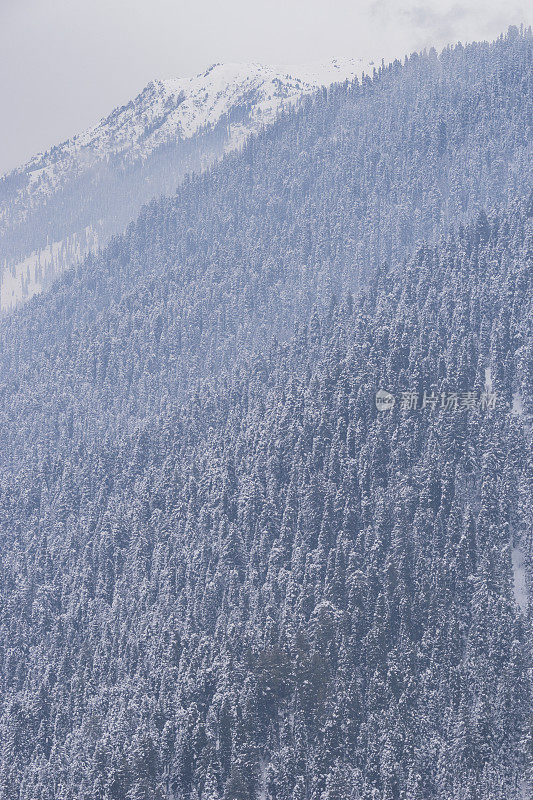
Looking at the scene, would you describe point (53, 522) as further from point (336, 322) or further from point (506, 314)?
point (506, 314)

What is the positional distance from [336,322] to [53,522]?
6503cm

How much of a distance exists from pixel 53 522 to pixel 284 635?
3067 inches

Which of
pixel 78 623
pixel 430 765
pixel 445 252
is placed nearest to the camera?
pixel 430 765

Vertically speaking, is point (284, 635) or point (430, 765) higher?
point (284, 635)

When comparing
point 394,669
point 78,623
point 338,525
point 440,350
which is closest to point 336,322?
point 440,350

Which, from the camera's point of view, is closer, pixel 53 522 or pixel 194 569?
pixel 194 569

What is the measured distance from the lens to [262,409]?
164 meters

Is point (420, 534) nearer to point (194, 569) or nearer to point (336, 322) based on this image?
point (194, 569)

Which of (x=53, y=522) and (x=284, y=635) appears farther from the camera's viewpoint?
(x=53, y=522)

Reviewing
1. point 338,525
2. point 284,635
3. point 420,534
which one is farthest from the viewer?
point 338,525

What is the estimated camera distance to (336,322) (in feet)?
605

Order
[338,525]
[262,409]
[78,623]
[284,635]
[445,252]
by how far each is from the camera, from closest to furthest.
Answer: [284,635], [338,525], [78,623], [262,409], [445,252]

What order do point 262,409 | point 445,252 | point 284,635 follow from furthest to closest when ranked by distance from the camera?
point 445,252
point 262,409
point 284,635

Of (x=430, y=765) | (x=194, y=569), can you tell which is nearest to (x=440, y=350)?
(x=194, y=569)
